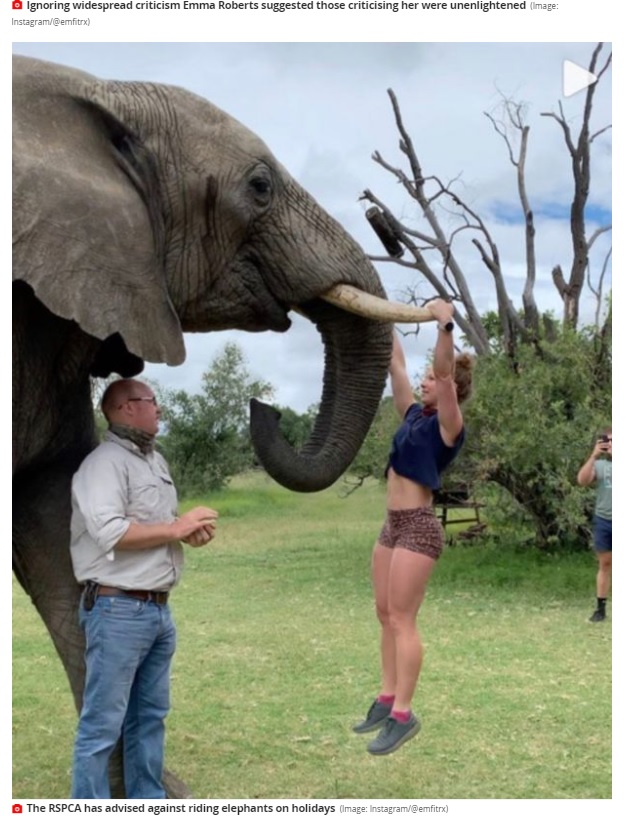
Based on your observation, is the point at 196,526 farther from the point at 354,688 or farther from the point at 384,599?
the point at 354,688

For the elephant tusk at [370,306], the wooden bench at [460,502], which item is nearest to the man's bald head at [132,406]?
the elephant tusk at [370,306]

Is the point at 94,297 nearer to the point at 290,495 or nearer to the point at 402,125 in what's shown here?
the point at 402,125

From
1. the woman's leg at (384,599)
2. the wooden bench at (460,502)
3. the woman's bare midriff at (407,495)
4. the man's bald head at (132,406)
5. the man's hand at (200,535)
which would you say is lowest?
the wooden bench at (460,502)

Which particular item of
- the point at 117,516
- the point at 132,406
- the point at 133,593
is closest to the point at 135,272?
the point at 132,406

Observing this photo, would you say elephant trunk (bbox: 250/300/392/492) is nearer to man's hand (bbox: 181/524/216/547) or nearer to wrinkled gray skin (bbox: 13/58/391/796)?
wrinkled gray skin (bbox: 13/58/391/796)

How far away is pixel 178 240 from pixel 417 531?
140 centimetres

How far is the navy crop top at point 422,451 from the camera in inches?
156

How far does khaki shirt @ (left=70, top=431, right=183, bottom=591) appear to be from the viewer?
3.86 meters

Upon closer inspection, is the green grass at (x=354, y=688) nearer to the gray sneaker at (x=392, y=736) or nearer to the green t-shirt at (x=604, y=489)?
the green t-shirt at (x=604, y=489)

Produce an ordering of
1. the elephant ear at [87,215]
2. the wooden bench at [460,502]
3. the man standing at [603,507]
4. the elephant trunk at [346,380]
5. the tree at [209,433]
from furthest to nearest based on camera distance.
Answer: the tree at [209,433]
the wooden bench at [460,502]
the man standing at [603,507]
the elephant trunk at [346,380]
the elephant ear at [87,215]

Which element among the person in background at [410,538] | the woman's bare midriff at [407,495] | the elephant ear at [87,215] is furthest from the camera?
the woman's bare midriff at [407,495]

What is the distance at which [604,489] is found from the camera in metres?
9.91

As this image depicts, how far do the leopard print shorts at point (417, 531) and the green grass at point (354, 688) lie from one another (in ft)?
6.65

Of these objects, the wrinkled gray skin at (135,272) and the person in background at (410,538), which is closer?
the wrinkled gray skin at (135,272)
